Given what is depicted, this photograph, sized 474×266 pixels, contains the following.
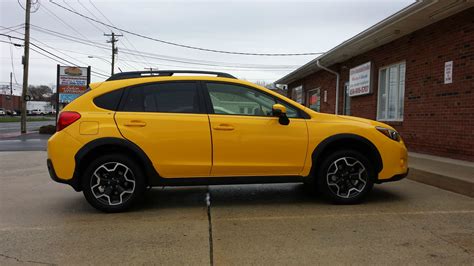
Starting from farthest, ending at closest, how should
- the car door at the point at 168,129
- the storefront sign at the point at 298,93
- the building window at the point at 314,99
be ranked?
1. the storefront sign at the point at 298,93
2. the building window at the point at 314,99
3. the car door at the point at 168,129

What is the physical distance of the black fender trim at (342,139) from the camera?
5.49 meters

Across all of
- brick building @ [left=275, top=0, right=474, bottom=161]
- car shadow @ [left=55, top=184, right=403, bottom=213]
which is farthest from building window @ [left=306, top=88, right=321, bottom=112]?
car shadow @ [left=55, top=184, right=403, bottom=213]

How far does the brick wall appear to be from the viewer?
27.8ft

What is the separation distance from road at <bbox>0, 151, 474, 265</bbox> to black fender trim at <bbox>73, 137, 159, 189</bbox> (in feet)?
1.73

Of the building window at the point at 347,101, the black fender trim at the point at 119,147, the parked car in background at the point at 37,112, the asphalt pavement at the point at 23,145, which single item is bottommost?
the asphalt pavement at the point at 23,145

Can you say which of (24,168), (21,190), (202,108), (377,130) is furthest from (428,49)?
(24,168)

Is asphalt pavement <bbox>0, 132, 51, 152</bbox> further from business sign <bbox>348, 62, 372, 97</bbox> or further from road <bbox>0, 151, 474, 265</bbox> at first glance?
business sign <bbox>348, 62, 372, 97</bbox>

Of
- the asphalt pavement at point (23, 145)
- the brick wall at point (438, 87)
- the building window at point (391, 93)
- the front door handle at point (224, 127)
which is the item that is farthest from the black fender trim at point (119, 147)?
the asphalt pavement at point (23, 145)

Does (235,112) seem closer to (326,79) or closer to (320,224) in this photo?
(320,224)

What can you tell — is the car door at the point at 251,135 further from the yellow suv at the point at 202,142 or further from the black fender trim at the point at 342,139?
the black fender trim at the point at 342,139

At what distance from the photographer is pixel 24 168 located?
9.66 metres

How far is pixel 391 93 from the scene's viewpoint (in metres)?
11.8

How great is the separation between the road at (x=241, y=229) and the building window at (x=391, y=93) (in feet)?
17.1

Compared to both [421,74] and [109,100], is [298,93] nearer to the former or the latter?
[421,74]
